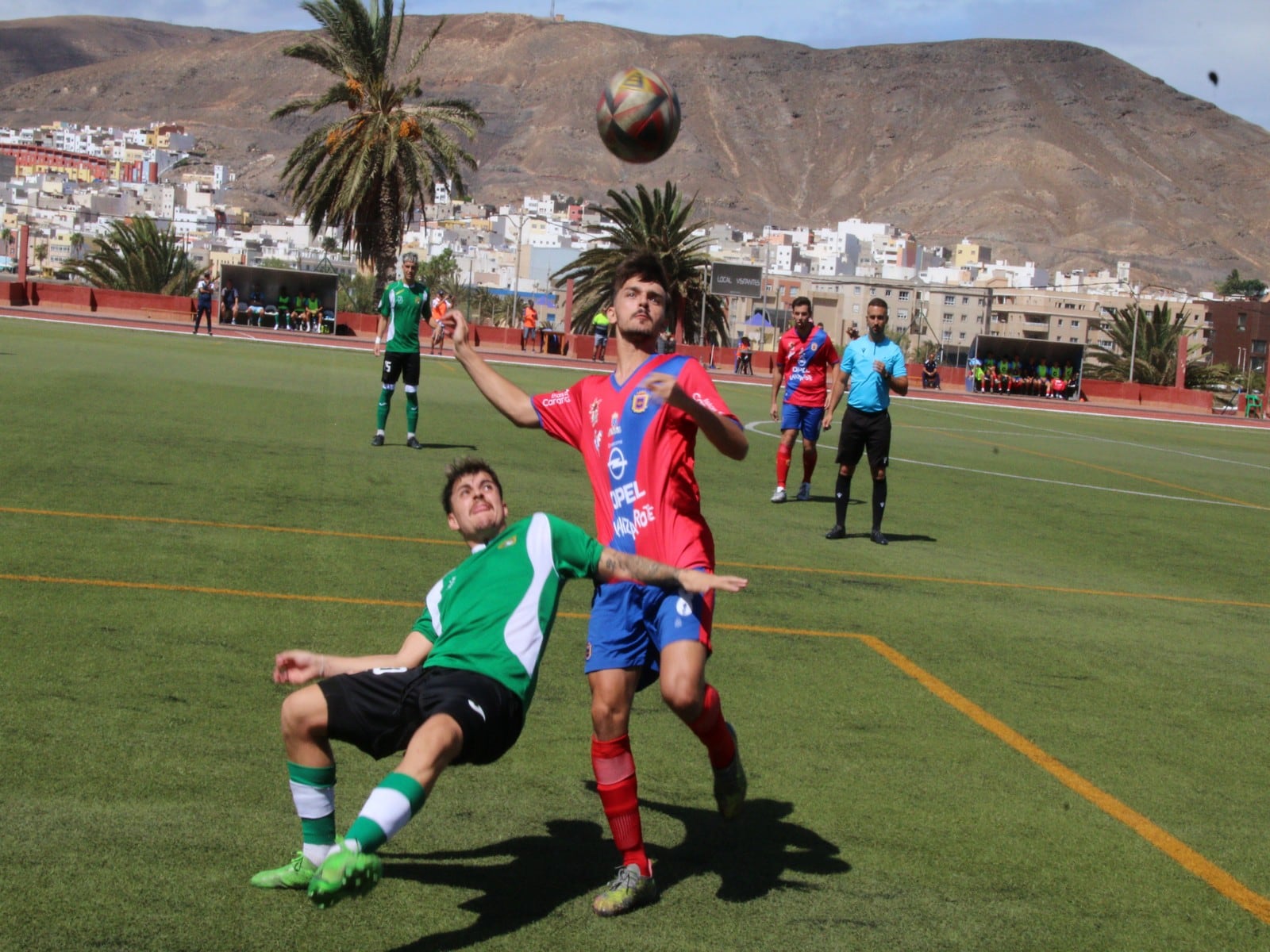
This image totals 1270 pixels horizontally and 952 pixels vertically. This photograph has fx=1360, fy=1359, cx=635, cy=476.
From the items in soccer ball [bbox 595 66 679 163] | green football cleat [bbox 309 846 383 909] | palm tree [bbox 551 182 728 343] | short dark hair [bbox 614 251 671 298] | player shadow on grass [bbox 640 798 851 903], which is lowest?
player shadow on grass [bbox 640 798 851 903]

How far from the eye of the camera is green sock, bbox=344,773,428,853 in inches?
140

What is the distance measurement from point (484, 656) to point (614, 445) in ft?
3.28

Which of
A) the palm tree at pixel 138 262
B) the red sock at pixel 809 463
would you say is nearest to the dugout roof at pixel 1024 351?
the palm tree at pixel 138 262

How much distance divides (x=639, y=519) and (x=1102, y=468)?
61.4 feet

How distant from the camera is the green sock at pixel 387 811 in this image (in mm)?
3555

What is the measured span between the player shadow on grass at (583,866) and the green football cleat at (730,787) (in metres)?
0.19

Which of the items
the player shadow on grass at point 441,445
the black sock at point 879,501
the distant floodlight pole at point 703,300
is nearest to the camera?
the black sock at point 879,501

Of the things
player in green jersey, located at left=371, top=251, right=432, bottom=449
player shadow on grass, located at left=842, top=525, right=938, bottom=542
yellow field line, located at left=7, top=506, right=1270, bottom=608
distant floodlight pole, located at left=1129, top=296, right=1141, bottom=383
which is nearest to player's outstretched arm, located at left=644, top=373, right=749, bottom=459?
yellow field line, located at left=7, top=506, right=1270, bottom=608

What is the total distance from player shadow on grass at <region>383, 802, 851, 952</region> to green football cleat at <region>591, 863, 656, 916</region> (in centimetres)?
8

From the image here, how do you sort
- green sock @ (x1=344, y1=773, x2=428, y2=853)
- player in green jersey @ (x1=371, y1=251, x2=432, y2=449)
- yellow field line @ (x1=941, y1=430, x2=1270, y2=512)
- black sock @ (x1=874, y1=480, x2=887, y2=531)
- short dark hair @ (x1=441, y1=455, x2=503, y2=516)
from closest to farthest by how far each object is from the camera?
green sock @ (x1=344, y1=773, x2=428, y2=853), short dark hair @ (x1=441, y1=455, x2=503, y2=516), black sock @ (x1=874, y1=480, x2=887, y2=531), player in green jersey @ (x1=371, y1=251, x2=432, y2=449), yellow field line @ (x1=941, y1=430, x2=1270, y2=512)

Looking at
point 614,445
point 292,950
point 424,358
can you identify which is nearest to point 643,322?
point 614,445

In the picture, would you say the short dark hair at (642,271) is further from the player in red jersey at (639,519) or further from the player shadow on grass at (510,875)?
the player shadow on grass at (510,875)

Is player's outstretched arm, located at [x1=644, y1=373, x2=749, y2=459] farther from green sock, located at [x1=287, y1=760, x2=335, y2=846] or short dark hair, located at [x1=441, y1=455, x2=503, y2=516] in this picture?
green sock, located at [x1=287, y1=760, x2=335, y2=846]

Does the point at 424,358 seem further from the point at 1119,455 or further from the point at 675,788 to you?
the point at 675,788
